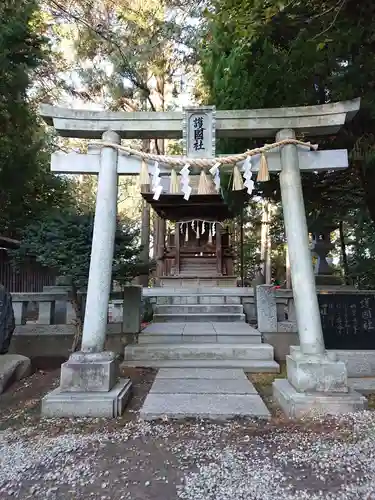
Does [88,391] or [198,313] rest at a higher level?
[198,313]

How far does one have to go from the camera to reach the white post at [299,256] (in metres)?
4.24

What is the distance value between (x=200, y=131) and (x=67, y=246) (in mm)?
2665

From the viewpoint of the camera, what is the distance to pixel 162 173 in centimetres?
497

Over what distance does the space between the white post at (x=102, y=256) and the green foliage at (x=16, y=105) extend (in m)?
3.73

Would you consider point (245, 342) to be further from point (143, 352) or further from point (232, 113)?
point (232, 113)

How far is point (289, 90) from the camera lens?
19.0 ft

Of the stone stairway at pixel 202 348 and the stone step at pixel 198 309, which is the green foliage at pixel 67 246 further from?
the stone step at pixel 198 309

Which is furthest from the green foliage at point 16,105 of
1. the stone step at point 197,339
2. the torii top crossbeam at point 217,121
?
the stone step at point 197,339

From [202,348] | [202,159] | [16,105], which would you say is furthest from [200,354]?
[16,105]

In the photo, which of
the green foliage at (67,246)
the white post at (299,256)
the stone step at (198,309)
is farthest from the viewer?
the stone step at (198,309)

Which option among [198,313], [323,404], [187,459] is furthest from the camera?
[198,313]

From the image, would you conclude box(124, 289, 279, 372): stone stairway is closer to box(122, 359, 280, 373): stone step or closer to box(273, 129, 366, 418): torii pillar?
box(122, 359, 280, 373): stone step

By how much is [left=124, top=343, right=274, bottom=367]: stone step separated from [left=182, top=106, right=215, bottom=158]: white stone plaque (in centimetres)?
327

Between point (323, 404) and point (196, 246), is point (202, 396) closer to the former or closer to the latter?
point (323, 404)
